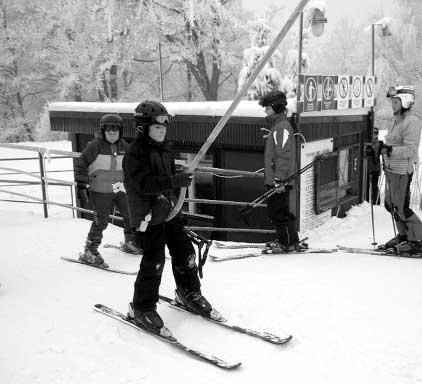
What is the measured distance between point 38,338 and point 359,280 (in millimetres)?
3239

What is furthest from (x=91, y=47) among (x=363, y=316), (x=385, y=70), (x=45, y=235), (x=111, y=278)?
(x=363, y=316)

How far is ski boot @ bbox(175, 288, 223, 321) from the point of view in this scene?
4.11 meters

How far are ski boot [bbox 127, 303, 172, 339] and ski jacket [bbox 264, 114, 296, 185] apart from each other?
2.98 metres

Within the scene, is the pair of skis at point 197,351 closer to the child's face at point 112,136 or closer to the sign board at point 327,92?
the child's face at point 112,136

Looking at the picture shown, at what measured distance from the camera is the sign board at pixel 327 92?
9062 millimetres

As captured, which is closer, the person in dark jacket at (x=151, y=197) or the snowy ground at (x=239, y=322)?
the snowy ground at (x=239, y=322)

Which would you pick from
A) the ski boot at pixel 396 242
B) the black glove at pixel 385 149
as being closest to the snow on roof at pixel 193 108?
the black glove at pixel 385 149

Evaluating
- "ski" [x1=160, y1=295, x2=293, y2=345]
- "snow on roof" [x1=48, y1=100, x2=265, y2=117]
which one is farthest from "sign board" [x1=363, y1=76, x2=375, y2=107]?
"ski" [x1=160, y1=295, x2=293, y2=345]

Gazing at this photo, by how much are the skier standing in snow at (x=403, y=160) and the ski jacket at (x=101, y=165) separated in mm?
3386

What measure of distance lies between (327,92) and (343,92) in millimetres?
1013

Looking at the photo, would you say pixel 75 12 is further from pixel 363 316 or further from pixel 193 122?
pixel 363 316

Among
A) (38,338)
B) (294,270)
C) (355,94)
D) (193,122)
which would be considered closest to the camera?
(38,338)

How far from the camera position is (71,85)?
2800 cm

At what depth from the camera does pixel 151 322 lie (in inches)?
153
